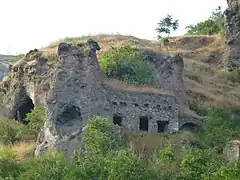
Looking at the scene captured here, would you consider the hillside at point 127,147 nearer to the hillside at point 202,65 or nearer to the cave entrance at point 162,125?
the hillside at point 202,65

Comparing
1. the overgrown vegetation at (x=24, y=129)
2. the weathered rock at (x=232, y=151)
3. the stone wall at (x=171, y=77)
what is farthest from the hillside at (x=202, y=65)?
the weathered rock at (x=232, y=151)

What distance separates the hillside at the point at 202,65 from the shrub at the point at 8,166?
43.4 feet

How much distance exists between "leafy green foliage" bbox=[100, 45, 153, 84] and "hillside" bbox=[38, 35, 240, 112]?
3415 millimetres

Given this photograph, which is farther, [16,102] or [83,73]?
[16,102]

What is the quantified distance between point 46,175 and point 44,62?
15.0 meters

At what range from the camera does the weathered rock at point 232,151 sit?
29.8m

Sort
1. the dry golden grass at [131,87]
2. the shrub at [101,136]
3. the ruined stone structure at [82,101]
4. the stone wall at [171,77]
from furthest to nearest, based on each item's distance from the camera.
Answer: the stone wall at [171,77]
the dry golden grass at [131,87]
the ruined stone structure at [82,101]
the shrub at [101,136]

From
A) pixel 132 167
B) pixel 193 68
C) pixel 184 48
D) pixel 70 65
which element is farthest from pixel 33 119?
pixel 184 48

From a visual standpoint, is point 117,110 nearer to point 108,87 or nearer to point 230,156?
point 108,87

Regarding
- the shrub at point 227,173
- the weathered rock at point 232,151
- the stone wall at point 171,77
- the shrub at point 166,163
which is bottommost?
the weathered rock at point 232,151

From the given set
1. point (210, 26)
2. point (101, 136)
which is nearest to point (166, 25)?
point (210, 26)

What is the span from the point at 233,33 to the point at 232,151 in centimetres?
2478

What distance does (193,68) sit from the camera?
54.2 meters

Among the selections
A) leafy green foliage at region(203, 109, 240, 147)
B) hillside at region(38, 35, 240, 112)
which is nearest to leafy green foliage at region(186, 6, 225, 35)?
hillside at region(38, 35, 240, 112)
